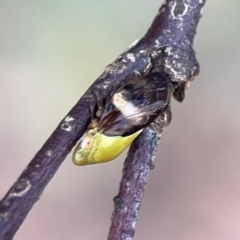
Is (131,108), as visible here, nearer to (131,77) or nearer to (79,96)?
(131,77)

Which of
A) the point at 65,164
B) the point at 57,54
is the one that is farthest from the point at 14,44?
the point at 65,164

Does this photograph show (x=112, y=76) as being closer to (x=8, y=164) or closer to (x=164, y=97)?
(x=164, y=97)

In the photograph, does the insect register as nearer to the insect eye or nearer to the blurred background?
the insect eye

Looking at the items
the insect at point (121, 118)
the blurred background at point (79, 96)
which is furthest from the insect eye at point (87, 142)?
the blurred background at point (79, 96)

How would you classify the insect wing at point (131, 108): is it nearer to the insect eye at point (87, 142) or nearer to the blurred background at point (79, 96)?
the insect eye at point (87, 142)

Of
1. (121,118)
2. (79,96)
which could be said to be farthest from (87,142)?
(79,96)
